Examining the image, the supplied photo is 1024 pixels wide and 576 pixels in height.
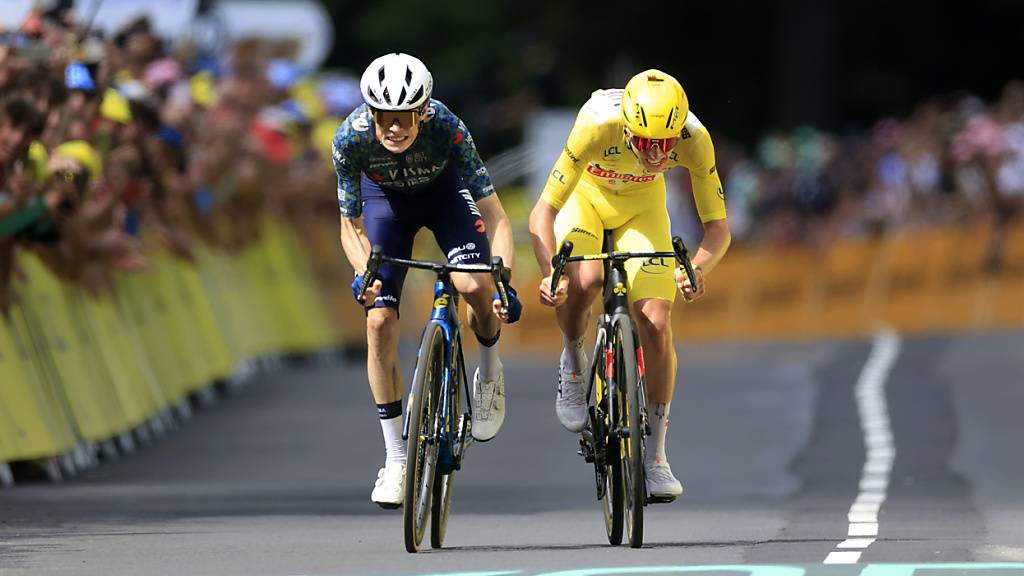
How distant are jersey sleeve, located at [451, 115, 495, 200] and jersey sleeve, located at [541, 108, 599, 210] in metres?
0.32

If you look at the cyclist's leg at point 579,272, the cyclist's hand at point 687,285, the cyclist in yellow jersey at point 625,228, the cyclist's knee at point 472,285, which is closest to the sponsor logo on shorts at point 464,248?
the cyclist's knee at point 472,285

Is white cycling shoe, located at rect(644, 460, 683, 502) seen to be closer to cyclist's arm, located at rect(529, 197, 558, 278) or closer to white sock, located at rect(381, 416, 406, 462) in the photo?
cyclist's arm, located at rect(529, 197, 558, 278)

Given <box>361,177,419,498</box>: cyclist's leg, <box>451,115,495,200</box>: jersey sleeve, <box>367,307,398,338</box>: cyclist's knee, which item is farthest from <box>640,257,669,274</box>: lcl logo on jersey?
<box>367,307,398,338</box>: cyclist's knee

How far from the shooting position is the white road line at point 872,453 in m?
12.1

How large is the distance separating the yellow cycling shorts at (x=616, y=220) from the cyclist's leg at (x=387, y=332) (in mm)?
801

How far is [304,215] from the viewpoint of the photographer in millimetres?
27062

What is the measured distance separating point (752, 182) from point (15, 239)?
20.6 meters

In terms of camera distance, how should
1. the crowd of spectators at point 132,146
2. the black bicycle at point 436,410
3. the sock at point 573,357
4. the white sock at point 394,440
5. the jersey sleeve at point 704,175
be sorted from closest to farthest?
the black bicycle at point 436,410
the white sock at point 394,440
the jersey sleeve at point 704,175
the sock at point 573,357
the crowd of spectators at point 132,146

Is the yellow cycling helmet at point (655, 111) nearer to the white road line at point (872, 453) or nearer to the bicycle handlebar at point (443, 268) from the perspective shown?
the bicycle handlebar at point (443, 268)

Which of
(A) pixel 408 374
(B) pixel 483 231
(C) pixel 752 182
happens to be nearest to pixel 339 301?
(A) pixel 408 374

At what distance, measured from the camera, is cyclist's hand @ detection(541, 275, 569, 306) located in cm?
1204

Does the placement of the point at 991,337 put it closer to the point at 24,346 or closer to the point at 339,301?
the point at 339,301

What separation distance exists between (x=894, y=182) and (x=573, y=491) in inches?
726

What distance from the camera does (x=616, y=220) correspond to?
12.8 meters
